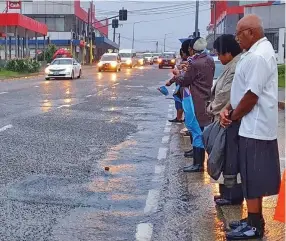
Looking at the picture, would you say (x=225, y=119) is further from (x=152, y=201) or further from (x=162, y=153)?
(x=162, y=153)

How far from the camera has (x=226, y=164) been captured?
200 inches

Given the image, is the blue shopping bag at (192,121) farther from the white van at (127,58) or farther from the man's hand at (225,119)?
the white van at (127,58)

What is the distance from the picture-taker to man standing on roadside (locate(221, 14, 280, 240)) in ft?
15.1

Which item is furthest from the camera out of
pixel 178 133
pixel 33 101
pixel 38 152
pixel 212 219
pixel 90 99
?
pixel 90 99

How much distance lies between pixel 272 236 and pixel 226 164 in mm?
718

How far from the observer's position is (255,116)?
4.68 metres

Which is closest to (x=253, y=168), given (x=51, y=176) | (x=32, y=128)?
(x=51, y=176)

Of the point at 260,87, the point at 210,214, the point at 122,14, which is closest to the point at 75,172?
the point at 210,214

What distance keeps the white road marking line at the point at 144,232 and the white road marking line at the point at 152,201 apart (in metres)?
0.54

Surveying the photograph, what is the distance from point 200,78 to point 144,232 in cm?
287

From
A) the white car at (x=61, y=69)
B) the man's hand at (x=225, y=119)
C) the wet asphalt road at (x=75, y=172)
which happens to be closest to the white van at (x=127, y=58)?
the white car at (x=61, y=69)

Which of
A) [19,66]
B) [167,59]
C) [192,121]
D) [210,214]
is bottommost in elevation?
[210,214]

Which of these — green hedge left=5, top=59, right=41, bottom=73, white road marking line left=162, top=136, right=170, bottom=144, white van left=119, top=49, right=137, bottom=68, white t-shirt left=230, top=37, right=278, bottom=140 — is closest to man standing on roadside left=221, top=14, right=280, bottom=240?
white t-shirt left=230, top=37, right=278, bottom=140

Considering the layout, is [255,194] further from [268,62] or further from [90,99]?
[90,99]
